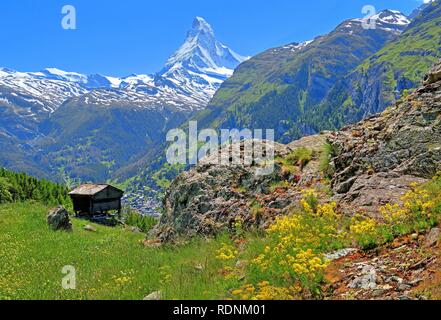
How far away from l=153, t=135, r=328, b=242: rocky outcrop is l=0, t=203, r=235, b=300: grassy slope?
1580mm

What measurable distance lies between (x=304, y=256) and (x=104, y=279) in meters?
8.19

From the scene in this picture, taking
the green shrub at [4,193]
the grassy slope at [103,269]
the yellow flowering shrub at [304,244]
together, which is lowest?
the grassy slope at [103,269]

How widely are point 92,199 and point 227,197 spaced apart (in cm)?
3869

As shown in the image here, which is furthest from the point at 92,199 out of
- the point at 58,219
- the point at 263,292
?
the point at 263,292

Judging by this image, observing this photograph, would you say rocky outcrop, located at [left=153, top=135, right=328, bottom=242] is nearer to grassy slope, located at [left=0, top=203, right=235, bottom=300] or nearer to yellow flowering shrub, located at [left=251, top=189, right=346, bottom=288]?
grassy slope, located at [left=0, top=203, right=235, bottom=300]

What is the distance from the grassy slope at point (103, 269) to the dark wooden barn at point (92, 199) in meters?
27.2

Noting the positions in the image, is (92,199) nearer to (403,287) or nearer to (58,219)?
(58,219)

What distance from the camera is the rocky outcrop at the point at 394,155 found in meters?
15.0

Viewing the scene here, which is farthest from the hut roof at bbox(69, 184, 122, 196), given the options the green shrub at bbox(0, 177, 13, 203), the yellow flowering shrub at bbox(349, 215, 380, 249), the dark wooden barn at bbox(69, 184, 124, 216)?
the yellow flowering shrub at bbox(349, 215, 380, 249)

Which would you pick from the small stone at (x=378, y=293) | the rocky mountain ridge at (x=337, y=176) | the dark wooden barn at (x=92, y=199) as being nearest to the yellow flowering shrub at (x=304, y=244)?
the rocky mountain ridge at (x=337, y=176)

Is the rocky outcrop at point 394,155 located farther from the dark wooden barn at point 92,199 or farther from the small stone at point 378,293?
the dark wooden barn at point 92,199

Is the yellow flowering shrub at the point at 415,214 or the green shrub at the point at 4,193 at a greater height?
the green shrub at the point at 4,193
